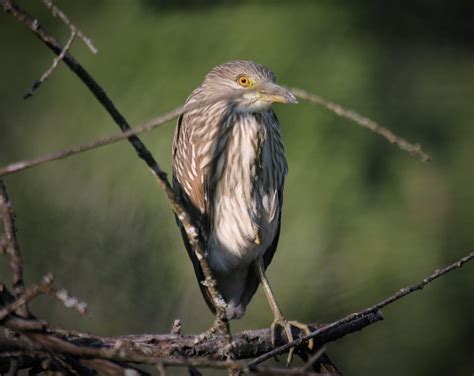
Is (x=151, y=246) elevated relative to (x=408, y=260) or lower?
elevated

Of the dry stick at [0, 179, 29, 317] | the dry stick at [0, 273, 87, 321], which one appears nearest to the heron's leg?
the dry stick at [0, 179, 29, 317]

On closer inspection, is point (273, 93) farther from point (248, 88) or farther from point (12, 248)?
point (12, 248)

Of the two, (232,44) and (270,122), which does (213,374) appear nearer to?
(270,122)

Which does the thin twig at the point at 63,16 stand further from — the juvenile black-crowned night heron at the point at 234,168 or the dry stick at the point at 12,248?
the juvenile black-crowned night heron at the point at 234,168

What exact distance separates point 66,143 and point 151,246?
740mm

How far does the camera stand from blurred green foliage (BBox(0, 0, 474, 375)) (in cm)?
371

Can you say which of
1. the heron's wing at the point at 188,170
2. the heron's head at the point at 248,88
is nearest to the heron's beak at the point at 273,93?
the heron's head at the point at 248,88

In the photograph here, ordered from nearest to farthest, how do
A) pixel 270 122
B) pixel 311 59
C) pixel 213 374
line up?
pixel 270 122, pixel 213 374, pixel 311 59

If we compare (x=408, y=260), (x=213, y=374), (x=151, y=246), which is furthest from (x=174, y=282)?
(x=408, y=260)

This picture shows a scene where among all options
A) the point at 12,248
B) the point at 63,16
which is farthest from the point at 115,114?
the point at 12,248

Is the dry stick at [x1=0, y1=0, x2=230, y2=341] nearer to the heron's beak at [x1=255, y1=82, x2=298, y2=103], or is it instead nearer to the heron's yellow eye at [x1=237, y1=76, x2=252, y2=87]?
the heron's beak at [x1=255, y1=82, x2=298, y2=103]

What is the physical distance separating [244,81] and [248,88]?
51mm

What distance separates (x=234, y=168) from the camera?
293cm

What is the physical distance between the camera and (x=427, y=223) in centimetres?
383
